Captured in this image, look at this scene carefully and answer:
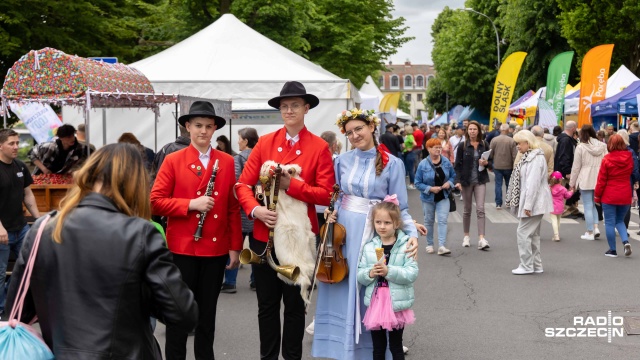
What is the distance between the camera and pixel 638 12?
100 ft

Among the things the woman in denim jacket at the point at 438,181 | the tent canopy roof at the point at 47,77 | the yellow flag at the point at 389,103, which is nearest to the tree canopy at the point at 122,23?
the woman in denim jacket at the point at 438,181

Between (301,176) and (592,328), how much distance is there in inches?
143

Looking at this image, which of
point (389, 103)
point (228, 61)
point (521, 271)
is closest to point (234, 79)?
point (228, 61)

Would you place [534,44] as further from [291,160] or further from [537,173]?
[291,160]

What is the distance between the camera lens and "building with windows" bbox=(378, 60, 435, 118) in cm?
19000

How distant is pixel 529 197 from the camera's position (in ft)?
32.5

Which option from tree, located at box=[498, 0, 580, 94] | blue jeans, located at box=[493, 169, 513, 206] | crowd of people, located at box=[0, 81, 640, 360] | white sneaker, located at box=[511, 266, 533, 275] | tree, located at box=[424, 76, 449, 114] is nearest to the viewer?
crowd of people, located at box=[0, 81, 640, 360]

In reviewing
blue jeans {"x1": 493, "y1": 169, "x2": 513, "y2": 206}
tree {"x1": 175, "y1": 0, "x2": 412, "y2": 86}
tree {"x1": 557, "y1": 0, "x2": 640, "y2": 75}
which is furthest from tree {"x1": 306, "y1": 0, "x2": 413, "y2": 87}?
blue jeans {"x1": 493, "y1": 169, "x2": 513, "y2": 206}

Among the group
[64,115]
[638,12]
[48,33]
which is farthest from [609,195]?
[638,12]

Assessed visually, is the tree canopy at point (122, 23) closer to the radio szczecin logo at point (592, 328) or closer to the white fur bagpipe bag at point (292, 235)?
the radio szczecin logo at point (592, 328)

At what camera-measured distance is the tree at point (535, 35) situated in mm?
39219

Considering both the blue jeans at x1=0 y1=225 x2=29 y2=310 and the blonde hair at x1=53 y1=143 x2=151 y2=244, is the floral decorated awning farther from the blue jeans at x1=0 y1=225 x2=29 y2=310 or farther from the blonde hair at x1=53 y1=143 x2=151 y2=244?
the blonde hair at x1=53 y1=143 x2=151 y2=244

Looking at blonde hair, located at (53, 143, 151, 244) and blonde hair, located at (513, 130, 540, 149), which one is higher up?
blonde hair, located at (513, 130, 540, 149)

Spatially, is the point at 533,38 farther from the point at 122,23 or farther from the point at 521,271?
the point at 521,271
